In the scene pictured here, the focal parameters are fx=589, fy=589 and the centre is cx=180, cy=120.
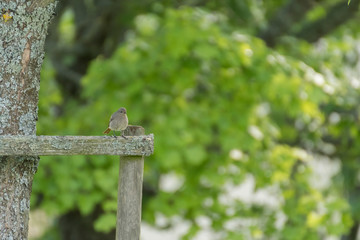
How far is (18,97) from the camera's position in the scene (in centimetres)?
238

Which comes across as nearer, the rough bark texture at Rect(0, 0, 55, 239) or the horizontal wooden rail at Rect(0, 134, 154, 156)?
the horizontal wooden rail at Rect(0, 134, 154, 156)

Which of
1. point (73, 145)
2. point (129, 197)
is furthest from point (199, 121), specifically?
point (73, 145)

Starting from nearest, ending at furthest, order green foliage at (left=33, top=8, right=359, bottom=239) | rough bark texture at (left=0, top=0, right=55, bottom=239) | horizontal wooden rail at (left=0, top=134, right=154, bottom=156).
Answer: horizontal wooden rail at (left=0, top=134, right=154, bottom=156) < rough bark texture at (left=0, top=0, right=55, bottom=239) < green foliage at (left=33, top=8, right=359, bottom=239)

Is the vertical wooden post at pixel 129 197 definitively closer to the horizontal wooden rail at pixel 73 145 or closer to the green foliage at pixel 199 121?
the horizontal wooden rail at pixel 73 145

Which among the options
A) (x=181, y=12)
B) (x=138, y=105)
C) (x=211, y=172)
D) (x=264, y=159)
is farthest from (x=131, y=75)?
(x=264, y=159)

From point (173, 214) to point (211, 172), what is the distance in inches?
22.0

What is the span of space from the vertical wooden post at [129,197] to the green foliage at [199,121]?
2912 mm

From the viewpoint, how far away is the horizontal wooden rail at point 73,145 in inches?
85.0

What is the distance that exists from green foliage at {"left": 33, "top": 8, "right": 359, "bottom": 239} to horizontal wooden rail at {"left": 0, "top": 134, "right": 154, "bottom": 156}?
9.62 feet

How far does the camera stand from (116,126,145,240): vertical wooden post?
2.35 m

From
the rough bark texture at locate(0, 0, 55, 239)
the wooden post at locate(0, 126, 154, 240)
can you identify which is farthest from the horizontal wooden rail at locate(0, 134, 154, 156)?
the rough bark texture at locate(0, 0, 55, 239)

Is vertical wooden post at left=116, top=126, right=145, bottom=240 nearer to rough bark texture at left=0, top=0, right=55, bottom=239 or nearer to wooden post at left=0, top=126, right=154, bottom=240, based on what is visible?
wooden post at left=0, top=126, right=154, bottom=240

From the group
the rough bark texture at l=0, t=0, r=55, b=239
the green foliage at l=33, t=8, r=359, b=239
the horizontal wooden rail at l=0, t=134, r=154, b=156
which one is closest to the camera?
the horizontal wooden rail at l=0, t=134, r=154, b=156

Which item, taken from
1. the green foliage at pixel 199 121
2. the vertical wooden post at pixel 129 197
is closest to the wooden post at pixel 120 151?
the vertical wooden post at pixel 129 197
